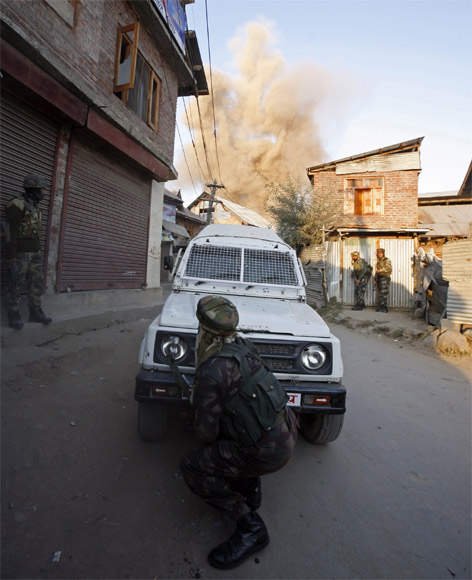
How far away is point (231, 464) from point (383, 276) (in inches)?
405

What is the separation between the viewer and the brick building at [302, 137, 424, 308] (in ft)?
38.7

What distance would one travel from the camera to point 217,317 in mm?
1645

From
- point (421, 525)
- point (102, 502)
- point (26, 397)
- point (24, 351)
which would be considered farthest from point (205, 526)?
point (24, 351)

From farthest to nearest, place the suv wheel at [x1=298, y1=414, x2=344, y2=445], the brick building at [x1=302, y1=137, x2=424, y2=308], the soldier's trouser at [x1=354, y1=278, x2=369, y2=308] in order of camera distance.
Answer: the brick building at [x1=302, y1=137, x2=424, y2=308], the soldier's trouser at [x1=354, y1=278, x2=369, y2=308], the suv wheel at [x1=298, y1=414, x2=344, y2=445]

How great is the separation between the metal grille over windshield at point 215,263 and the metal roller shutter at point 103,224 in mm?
2875

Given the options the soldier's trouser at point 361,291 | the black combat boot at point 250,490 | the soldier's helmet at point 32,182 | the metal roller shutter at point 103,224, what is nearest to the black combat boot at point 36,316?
the metal roller shutter at point 103,224

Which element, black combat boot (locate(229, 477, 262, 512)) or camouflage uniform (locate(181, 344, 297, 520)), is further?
black combat boot (locate(229, 477, 262, 512))

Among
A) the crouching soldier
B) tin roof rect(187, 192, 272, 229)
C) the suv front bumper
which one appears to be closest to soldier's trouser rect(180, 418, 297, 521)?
the crouching soldier

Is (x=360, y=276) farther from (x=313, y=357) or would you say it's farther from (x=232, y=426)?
(x=232, y=426)

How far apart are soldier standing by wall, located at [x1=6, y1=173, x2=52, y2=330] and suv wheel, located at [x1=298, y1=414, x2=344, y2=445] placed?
11.6ft

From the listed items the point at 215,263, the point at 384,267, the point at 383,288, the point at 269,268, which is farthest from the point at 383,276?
the point at 215,263

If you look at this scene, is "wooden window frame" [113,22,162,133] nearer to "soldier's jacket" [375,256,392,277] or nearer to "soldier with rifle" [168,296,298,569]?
"soldier with rifle" [168,296,298,569]

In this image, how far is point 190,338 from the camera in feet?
7.46

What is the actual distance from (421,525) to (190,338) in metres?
1.94
